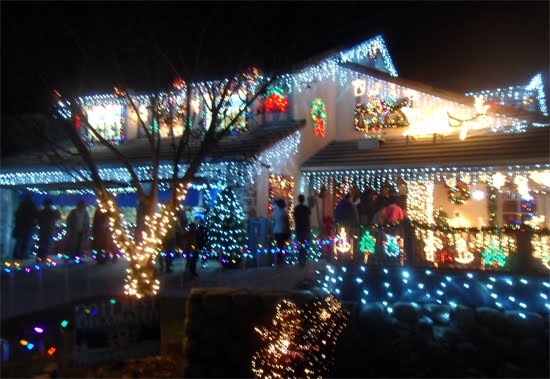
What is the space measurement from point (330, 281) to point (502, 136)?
20.9ft

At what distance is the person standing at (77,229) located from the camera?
13.0 metres

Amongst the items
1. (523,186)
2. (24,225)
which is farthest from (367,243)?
(24,225)

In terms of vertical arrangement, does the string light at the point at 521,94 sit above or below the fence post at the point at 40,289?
above

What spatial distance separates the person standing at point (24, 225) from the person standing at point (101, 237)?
205 centimetres

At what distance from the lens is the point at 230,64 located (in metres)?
9.20

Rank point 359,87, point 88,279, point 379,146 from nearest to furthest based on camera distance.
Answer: point 88,279 → point 379,146 → point 359,87

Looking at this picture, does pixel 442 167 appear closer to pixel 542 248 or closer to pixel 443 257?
pixel 443 257

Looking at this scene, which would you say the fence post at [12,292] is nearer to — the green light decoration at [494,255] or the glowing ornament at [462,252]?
the glowing ornament at [462,252]

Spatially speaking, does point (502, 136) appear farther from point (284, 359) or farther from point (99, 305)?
point (99, 305)

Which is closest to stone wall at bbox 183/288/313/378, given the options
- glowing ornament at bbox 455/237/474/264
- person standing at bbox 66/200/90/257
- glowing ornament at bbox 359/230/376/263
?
glowing ornament at bbox 359/230/376/263

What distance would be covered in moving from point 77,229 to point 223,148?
4398 millimetres

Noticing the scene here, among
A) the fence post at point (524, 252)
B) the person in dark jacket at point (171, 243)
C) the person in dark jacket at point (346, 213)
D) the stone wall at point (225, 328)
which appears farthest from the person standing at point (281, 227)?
the fence post at point (524, 252)

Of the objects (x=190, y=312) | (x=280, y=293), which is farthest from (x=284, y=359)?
(x=190, y=312)

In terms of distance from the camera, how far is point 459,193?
14.0 m
